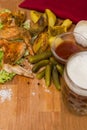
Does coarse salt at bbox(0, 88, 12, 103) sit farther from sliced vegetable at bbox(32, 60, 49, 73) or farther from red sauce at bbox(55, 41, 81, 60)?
red sauce at bbox(55, 41, 81, 60)

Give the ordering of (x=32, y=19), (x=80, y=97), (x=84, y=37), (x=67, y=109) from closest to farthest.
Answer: (x=80, y=97), (x=67, y=109), (x=84, y=37), (x=32, y=19)

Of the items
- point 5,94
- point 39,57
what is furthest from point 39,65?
point 5,94

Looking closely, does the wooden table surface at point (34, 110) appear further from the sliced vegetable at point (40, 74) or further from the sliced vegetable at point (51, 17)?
the sliced vegetable at point (51, 17)

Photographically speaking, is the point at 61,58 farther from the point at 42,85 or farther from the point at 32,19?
the point at 32,19

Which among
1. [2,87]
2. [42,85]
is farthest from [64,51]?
[2,87]

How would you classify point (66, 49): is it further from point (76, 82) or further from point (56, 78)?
point (76, 82)

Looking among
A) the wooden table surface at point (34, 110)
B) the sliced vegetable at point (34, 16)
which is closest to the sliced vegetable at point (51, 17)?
the sliced vegetable at point (34, 16)
